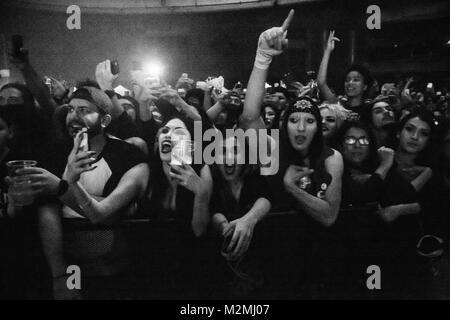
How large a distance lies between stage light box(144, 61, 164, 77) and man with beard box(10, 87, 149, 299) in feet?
1.06

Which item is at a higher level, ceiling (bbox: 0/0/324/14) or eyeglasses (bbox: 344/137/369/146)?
ceiling (bbox: 0/0/324/14)

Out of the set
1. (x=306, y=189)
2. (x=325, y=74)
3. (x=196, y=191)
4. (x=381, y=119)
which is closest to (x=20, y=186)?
(x=196, y=191)

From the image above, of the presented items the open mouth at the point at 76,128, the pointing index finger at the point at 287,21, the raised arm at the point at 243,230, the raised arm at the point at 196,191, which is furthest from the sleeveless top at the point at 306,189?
the open mouth at the point at 76,128

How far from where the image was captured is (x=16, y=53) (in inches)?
83.4

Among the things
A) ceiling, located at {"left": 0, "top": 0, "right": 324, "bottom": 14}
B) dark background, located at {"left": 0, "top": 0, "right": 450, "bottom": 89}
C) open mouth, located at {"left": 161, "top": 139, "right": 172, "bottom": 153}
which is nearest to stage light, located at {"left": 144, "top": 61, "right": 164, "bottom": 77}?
dark background, located at {"left": 0, "top": 0, "right": 450, "bottom": 89}

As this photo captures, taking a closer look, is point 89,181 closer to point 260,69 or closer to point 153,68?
point 153,68

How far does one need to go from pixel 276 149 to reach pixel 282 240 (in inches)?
19.8

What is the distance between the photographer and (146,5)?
2314mm

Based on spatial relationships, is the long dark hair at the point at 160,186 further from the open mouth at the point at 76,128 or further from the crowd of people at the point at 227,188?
the open mouth at the point at 76,128

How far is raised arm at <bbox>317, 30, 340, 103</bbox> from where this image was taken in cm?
235

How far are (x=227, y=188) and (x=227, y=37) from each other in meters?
0.90

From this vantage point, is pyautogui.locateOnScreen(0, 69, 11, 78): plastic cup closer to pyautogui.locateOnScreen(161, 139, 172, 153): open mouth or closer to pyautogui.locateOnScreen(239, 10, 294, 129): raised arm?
pyautogui.locateOnScreen(161, 139, 172, 153): open mouth

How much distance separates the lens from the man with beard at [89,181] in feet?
6.46

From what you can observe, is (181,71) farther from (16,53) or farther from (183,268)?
(183,268)
